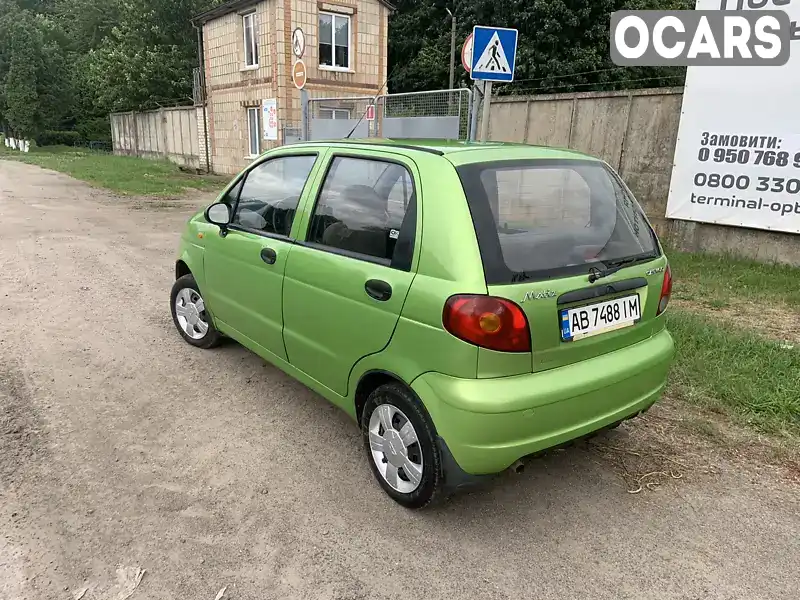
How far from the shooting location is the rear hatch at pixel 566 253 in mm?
2549

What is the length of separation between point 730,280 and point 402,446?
5.67 m

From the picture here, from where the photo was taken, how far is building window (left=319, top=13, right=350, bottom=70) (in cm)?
1894

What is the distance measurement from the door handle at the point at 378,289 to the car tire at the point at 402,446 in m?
0.42

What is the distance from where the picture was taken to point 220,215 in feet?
13.4

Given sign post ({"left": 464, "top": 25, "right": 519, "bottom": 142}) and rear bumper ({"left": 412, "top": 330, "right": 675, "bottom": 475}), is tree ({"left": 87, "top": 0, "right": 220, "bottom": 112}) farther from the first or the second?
rear bumper ({"left": 412, "top": 330, "right": 675, "bottom": 475})

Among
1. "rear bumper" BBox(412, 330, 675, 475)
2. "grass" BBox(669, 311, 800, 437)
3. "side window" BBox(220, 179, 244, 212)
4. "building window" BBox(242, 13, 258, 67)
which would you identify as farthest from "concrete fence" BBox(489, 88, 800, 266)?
"building window" BBox(242, 13, 258, 67)

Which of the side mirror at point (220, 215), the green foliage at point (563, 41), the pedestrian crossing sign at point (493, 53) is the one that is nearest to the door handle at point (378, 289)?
the side mirror at point (220, 215)

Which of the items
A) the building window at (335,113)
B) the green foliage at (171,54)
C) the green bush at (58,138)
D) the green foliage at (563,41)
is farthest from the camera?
the green bush at (58,138)

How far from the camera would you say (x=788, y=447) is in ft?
11.4

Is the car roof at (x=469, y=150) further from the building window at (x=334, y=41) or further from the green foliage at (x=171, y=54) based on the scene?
the green foliage at (x=171, y=54)

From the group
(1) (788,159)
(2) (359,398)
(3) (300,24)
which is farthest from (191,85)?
(2) (359,398)

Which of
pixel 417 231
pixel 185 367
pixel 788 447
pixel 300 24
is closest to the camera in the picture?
pixel 417 231

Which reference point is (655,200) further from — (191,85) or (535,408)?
(191,85)

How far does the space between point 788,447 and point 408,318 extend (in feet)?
8.26
